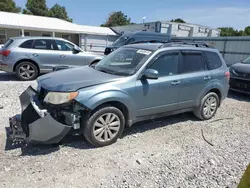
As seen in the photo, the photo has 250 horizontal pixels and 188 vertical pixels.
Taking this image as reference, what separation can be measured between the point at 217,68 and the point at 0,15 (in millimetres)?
24231

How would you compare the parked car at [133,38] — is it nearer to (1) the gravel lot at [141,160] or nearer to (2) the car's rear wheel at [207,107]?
(2) the car's rear wheel at [207,107]

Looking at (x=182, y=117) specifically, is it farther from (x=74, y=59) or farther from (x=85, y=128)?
(x=74, y=59)

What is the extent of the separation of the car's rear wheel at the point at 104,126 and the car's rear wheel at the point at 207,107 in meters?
2.13

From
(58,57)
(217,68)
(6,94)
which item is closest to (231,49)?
(217,68)

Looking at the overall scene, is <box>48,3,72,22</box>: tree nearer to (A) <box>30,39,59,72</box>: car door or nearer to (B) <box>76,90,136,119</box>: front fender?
(A) <box>30,39,59,72</box>: car door

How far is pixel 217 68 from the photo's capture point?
5.05 m

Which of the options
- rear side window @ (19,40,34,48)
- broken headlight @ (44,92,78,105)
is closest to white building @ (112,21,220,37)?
rear side window @ (19,40,34,48)

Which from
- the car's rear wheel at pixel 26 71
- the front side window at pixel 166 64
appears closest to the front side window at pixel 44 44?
the car's rear wheel at pixel 26 71

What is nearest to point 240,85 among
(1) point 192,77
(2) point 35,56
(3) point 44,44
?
(1) point 192,77

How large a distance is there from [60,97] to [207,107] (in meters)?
3.44

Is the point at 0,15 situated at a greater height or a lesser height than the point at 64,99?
greater

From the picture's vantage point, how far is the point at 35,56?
7965mm

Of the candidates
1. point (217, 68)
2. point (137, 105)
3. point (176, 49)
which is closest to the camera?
point (137, 105)

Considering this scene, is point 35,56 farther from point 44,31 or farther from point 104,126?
point 44,31
